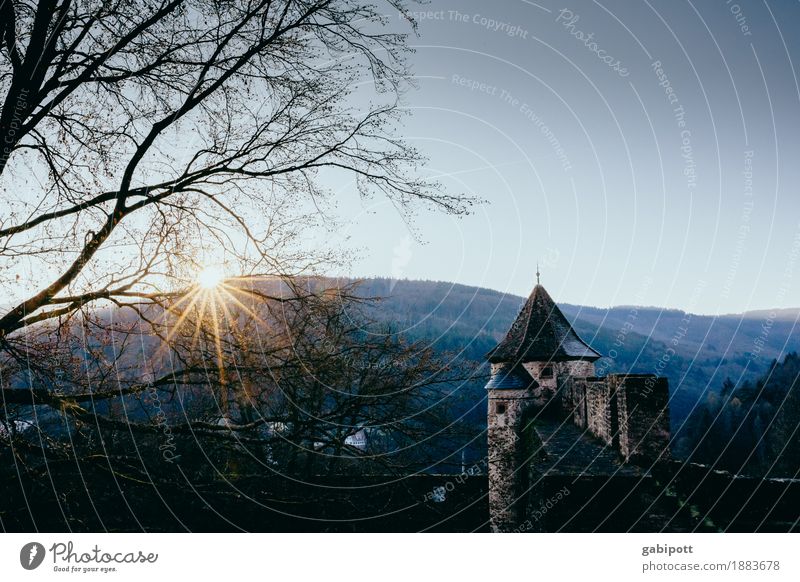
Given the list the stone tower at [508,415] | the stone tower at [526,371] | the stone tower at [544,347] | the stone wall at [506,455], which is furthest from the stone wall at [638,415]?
the stone tower at [544,347]

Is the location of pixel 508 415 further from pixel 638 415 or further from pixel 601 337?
pixel 601 337

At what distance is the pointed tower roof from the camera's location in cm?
1783

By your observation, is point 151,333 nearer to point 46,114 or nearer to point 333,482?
point 46,114

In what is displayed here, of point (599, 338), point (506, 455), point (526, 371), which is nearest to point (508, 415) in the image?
point (506, 455)

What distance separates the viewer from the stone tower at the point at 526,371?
54.3 ft

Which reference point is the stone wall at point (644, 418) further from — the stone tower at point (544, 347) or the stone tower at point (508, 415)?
the stone tower at point (544, 347)

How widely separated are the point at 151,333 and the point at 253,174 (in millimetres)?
1665

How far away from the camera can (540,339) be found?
18094 millimetres

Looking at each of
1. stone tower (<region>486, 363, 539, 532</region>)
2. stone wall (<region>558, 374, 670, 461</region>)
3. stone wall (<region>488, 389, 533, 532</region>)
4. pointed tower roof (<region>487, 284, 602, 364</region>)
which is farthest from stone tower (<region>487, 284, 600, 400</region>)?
stone wall (<region>558, 374, 670, 461</region>)

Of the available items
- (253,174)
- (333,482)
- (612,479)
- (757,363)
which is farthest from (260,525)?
(757,363)

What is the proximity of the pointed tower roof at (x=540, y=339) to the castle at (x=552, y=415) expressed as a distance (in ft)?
0.10

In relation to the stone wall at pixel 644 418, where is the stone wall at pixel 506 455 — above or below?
below

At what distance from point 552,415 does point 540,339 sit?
2.94 meters

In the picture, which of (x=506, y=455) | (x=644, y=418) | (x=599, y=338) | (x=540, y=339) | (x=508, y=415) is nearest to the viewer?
(x=644, y=418)
